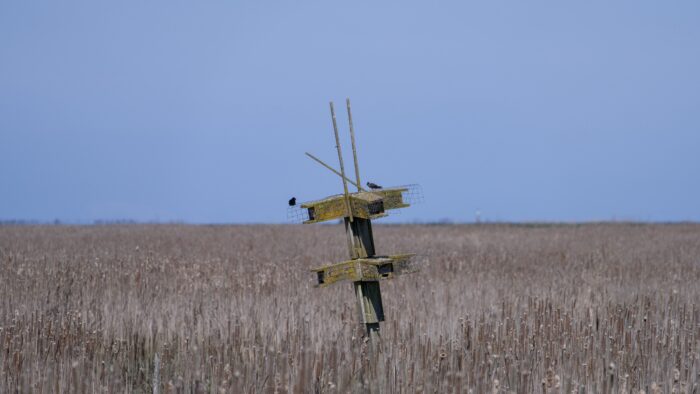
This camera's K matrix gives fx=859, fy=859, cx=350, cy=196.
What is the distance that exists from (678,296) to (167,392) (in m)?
7.27

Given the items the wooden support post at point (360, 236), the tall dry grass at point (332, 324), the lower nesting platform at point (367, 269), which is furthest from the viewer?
the wooden support post at point (360, 236)

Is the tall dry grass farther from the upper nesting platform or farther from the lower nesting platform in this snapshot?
the upper nesting platform

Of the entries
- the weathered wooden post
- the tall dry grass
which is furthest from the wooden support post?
the tall dry grass

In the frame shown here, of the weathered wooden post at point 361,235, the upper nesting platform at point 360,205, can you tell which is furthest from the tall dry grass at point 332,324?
the upper nesting platform at point 360,205

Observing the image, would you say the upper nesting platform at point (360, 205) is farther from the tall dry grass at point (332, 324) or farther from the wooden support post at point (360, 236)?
the tall dry grass at point (332, 324)

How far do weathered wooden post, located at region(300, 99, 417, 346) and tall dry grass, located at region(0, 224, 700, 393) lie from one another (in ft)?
1.31

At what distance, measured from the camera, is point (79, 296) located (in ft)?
35.2

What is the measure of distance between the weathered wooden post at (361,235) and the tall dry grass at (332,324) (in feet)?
1.31

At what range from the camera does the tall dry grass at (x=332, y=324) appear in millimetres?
5332

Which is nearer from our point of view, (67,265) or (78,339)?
(78,339)

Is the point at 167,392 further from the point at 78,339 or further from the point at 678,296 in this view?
the point at 678,296

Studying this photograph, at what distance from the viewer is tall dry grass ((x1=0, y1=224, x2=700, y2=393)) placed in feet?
17.5

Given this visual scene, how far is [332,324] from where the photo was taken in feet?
26.3

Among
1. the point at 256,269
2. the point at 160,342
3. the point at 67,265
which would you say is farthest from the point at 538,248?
the point at 160,342
